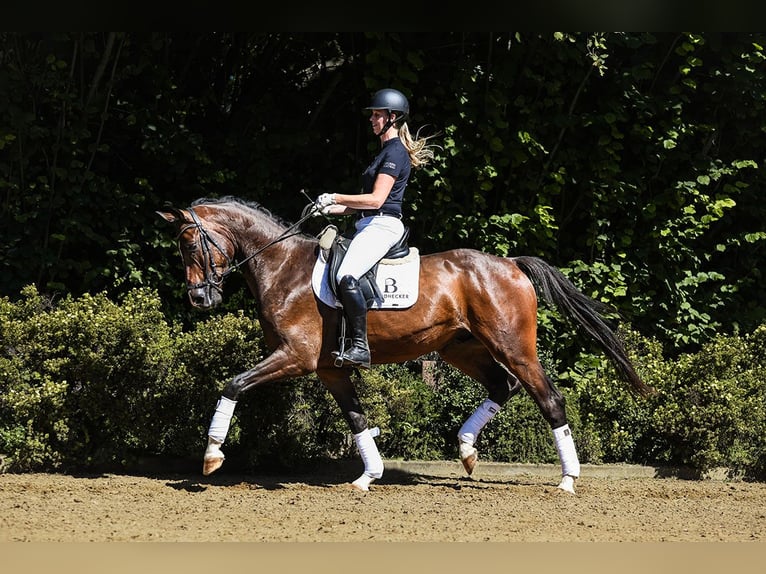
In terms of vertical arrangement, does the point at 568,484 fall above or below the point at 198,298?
below

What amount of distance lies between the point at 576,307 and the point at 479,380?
1.00m

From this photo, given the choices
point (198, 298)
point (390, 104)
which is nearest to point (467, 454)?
point (198, 298)

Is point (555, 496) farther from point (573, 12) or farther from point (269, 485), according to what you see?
point (573, 12)

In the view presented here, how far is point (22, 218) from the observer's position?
379 inches

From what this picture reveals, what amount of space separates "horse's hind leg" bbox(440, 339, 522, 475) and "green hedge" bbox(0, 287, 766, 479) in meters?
0.74

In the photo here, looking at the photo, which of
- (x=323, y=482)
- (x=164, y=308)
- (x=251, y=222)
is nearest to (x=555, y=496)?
(x=323, y=482)

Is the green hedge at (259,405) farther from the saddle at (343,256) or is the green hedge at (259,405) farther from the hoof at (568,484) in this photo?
the hoof at (568,484)

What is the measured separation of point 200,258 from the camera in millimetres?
7488

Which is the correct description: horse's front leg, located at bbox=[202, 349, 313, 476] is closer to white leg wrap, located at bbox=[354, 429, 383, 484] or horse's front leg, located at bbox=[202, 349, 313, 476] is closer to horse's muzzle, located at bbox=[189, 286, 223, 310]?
horse's muzzle, located at bbox=[189, 286, 223, 310]

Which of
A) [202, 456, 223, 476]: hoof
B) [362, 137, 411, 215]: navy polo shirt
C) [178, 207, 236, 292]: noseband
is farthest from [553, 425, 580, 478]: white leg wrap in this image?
[178, 207, 236, 292]: noseband

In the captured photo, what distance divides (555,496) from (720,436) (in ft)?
7.54

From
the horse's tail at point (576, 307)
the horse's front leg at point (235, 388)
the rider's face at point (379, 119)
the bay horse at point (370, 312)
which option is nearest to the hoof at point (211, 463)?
the horse's front leg at point (235, 388)

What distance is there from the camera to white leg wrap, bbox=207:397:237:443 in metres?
7.17

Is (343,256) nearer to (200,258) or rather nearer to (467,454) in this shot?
(200,258)
